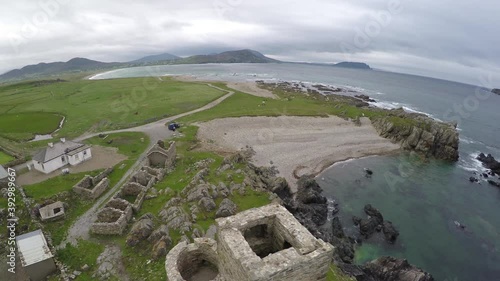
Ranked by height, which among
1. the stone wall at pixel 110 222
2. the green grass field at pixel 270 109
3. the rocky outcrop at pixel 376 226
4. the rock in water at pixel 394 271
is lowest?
the rock in water at pixel 394 271

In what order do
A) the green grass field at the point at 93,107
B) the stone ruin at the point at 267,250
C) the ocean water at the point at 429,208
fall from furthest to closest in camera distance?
the green grass field at the point at 93,107
the ocean water at the point at 429,208
the stone ruin at the point at 267,250

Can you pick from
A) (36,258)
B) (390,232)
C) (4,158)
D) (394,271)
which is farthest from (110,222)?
(390,232)

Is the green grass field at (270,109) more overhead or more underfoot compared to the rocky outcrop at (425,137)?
more overhead

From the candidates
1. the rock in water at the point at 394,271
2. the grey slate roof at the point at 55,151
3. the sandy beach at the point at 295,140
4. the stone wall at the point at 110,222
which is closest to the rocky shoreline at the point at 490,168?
A: the sandy beach at the point at 295,140

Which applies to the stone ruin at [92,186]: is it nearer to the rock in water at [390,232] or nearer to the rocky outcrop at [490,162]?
the rock in water at [390,232]

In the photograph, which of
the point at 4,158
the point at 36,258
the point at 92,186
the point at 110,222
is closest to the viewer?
the point at 36,258

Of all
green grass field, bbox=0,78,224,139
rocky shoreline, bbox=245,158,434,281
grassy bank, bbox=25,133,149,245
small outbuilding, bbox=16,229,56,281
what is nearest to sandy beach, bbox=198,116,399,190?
rocky shoreline, bbox=245,158,434,281

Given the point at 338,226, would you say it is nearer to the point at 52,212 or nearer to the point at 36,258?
the point at 36,258

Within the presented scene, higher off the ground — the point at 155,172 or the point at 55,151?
the point at 55,151
